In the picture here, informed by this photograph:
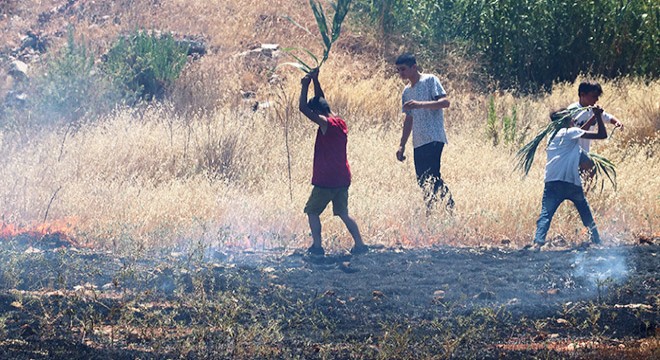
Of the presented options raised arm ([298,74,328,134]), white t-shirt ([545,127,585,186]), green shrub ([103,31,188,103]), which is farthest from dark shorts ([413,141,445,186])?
green shrub ([103,31,188,103])

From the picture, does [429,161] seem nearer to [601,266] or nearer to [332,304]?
[601,266]

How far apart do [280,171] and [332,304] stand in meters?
5.90

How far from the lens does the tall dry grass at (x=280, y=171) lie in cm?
945

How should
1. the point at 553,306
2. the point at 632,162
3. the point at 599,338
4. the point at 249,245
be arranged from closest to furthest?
1. the point at 599,338
2. the point at 553,306
3. the point at 249,245
4. the point at 632,162

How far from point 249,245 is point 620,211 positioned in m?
3.67

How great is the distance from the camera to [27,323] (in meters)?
6.08

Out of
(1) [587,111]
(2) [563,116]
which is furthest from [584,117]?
(2) [563,116]

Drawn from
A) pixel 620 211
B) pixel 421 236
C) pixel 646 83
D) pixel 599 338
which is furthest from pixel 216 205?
pixel 646 83

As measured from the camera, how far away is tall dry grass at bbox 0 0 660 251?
31.0 ft

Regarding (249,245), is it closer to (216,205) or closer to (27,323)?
(216,205)

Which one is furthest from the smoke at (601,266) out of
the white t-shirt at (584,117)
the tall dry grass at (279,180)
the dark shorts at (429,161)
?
Result: the dark shorts at (429,161)

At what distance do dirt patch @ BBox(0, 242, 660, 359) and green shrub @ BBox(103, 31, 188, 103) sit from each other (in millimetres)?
9068

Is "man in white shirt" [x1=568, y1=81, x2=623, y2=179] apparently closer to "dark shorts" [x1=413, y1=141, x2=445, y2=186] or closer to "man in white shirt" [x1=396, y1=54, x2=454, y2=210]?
"man in white shirt" [x1=396, y1=54, x2=454, y2=210]

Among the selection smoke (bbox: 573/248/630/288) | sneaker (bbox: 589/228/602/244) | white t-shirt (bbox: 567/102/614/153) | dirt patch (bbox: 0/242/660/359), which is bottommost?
dirt patch (bbox: 0/242/660/359)
